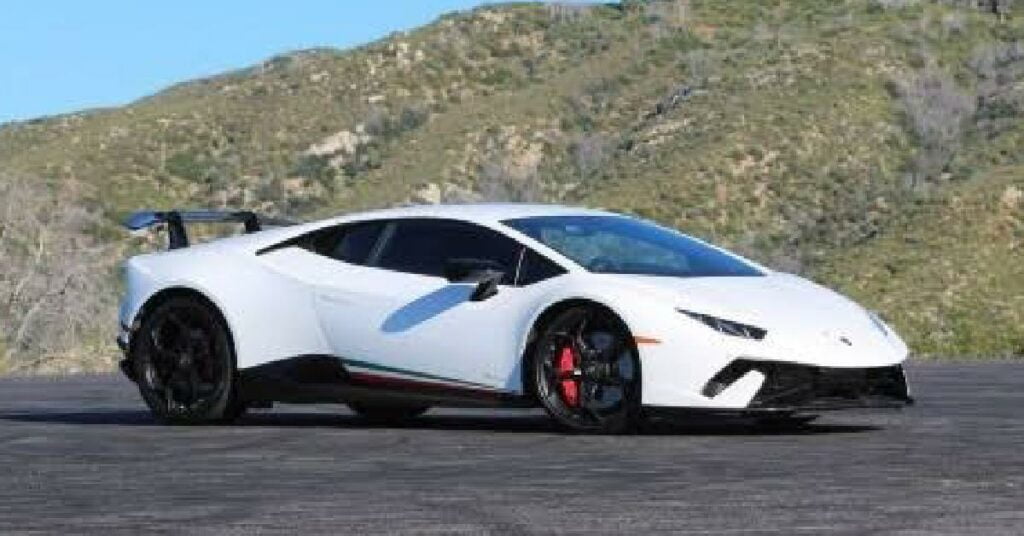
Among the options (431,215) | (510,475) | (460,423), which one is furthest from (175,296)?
(510,475)

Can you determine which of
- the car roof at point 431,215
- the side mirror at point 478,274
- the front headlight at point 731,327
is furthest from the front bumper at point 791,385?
Answer: the car roof at point 431,215

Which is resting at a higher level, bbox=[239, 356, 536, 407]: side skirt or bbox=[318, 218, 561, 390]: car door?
bbox=[318, 218, 561, 390]: car door

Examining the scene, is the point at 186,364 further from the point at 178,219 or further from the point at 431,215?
the point at 431,215

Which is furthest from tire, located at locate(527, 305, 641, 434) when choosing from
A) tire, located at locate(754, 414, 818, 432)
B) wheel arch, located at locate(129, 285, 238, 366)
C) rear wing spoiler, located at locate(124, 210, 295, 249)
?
rear wing spoiler, located at locate(124, 210, 295, 249)

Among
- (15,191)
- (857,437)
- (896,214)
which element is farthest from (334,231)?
(896,214)

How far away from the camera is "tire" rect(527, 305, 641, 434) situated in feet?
39.5

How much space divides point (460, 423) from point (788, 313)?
2.39 m

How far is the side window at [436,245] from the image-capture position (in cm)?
1288

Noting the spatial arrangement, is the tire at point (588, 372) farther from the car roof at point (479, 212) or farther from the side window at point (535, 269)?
the car roof at point (479, 212)

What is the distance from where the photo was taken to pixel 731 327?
11.9m

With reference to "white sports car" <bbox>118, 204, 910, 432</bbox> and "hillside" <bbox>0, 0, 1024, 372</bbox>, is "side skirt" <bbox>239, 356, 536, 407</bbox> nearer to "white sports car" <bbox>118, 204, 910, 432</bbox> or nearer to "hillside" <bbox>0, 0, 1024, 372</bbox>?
"white sports car" <bbox>118, 204, 910, 432</bbox>

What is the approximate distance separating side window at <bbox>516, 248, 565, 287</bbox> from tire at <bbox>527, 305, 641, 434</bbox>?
1.03ft

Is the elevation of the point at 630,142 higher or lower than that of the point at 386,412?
higher

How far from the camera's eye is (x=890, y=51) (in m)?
73.4
